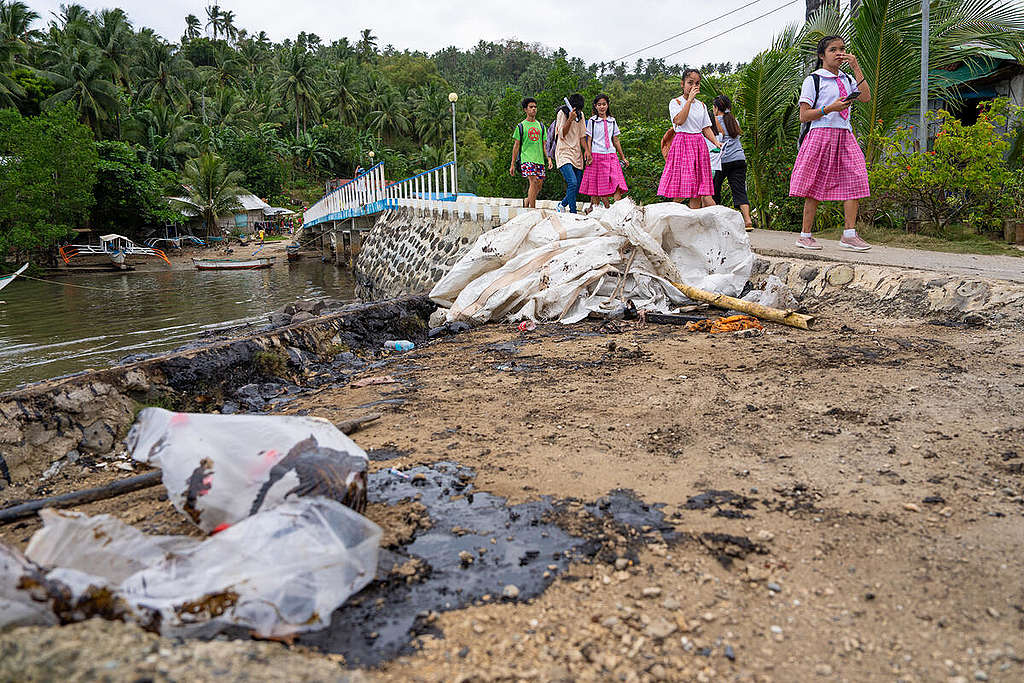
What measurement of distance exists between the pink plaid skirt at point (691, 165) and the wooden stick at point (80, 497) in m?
5.93

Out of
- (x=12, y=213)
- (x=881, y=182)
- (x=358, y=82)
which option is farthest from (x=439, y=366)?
(x=358, y=82)

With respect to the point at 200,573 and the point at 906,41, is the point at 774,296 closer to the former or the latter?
the point at 200,573

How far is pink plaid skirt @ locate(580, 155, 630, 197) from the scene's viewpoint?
8.62m

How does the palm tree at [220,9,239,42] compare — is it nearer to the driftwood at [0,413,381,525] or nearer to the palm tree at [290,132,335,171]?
the palm tree at [290,132,335,171]

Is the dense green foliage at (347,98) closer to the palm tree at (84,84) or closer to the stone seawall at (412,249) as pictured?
the palm tree at (84,84)

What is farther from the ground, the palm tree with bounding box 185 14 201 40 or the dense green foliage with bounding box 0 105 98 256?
the palm tree with bounding box 185 14 201 40

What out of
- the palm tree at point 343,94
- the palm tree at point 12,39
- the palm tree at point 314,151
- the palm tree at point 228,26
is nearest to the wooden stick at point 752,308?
the palm tree at point 12,39

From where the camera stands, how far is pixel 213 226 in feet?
117

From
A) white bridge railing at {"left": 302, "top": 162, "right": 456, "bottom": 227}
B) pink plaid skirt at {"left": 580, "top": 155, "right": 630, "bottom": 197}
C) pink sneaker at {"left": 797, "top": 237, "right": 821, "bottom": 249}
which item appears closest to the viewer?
pink sneaker at {"left": 797, "top": 237, "right": 821, "bottom": 249}

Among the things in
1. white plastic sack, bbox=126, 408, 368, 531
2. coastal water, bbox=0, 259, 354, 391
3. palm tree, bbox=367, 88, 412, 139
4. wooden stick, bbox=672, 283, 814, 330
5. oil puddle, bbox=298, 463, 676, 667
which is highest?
palm tree, bbox=367, 88, 412, 139

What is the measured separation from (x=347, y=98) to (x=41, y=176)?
33292 millimetres

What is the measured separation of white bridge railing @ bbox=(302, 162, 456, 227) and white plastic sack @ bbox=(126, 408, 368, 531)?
11225mm

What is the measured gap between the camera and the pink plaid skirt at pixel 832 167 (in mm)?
6004

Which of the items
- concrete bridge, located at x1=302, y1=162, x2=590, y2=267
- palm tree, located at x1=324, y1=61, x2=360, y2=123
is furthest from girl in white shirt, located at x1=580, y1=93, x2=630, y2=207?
palm tree, located at x1=324, y1=61, x2=360, y2=123
